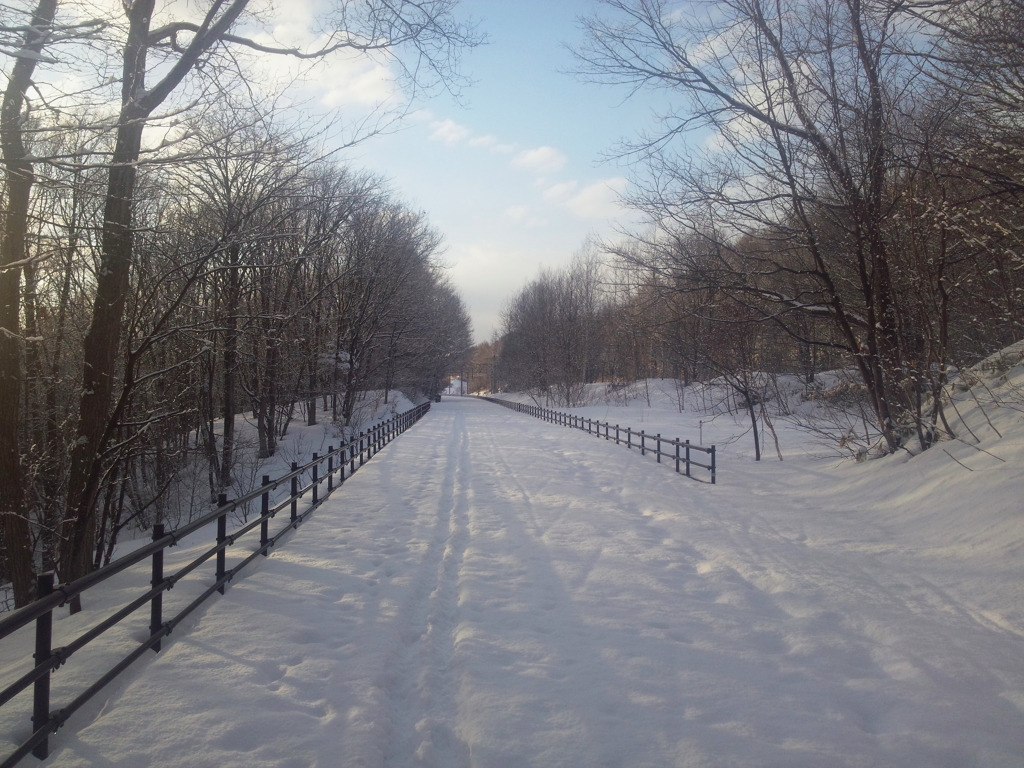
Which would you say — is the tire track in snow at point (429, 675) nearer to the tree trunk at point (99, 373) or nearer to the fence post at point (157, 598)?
the fence post at point (157, 598)

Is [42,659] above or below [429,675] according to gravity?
above

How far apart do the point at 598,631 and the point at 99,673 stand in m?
3.48

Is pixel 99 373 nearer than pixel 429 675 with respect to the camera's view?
No

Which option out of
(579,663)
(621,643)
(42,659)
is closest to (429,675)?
(579,663)

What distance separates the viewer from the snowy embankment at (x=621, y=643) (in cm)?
331

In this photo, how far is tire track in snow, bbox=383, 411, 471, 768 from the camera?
11.0 ft

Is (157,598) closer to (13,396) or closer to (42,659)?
(42,659)

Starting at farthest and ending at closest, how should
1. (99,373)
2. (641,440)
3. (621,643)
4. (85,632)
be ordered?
(641,440) < (99,373) < (621,643) < (85,632)

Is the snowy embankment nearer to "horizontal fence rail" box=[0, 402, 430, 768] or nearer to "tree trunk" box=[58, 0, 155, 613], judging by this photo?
"horizontal fence rail" box=[0, 402, 430, 768]

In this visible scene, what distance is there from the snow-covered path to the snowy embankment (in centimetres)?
2

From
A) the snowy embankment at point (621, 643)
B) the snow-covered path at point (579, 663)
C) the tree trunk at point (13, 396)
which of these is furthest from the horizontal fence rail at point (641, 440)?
the tree trunk at point (13, 396)

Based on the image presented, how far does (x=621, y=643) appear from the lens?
4.61 meters

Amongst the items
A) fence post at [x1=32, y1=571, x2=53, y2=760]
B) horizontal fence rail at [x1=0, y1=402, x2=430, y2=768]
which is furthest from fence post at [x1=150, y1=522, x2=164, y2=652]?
fence post at [x1=32, y1=571, x2=53, y2=760]

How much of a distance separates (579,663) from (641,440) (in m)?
13.5
